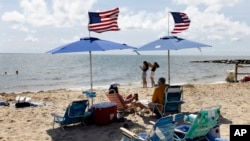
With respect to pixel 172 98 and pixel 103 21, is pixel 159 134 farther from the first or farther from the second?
pixel 103 21

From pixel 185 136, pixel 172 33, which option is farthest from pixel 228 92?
pixel 185 136

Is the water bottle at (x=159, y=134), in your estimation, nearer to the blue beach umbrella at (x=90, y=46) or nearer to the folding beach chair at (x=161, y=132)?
the folding beach chair at (x=161, y=132)

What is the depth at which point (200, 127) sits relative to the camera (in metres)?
5.80

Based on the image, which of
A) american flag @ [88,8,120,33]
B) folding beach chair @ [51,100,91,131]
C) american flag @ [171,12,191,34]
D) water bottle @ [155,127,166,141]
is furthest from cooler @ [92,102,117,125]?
american flag @ [171,12,191,34]

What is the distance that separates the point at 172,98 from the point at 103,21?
8.48 feet

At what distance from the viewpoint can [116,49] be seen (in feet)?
25.6

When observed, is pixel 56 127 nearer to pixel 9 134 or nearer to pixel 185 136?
pixel 9 134

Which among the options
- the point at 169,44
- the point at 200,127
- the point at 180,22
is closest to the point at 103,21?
the point at 169,44

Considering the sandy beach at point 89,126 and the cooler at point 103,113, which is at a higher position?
the cooler at point 103,113

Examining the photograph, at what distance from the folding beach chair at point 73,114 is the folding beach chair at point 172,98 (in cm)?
206

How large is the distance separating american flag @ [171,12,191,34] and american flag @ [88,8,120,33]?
8.43 ft

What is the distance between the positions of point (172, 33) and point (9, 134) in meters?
5.58

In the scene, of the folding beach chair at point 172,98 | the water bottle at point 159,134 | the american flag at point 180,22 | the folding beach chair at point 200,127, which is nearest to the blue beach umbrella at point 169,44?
the american flag at point 180,22

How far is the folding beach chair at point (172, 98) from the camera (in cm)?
855
